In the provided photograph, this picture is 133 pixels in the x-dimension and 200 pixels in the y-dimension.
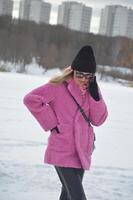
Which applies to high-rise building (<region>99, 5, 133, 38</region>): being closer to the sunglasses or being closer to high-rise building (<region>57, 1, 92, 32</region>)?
high-rise building (<region>57, 1, 92, 32</region>)

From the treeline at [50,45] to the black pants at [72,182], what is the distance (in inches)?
1855

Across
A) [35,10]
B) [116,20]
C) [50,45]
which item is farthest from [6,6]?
[50,45]

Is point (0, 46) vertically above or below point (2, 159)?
below

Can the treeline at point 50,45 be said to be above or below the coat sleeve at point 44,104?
below

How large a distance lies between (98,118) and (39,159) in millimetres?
2310

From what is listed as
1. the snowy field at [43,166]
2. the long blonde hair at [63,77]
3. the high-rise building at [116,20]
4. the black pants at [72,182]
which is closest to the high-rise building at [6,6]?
the high-rise building at [116,20]

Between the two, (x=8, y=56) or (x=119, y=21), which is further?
(x=119, y=21)

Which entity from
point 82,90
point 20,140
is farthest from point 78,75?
point 20,140

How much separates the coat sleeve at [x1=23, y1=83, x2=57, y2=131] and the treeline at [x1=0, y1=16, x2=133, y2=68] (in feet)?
154

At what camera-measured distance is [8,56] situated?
51.2m

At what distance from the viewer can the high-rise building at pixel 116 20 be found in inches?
3257

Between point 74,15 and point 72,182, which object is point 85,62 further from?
point 74,15

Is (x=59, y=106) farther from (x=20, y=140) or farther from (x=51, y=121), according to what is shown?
(x=20, y=140)

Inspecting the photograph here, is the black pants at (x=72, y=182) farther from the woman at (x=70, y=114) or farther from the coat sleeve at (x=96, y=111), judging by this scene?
the coat sleeve at (x=96, y=111)
